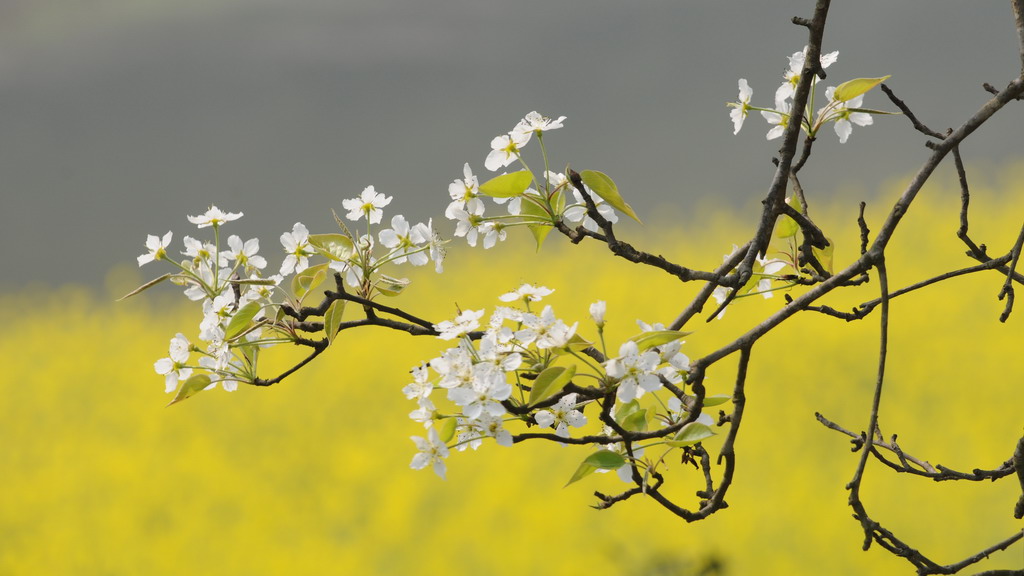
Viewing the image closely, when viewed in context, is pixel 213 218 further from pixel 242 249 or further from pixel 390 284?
pixel 390 284

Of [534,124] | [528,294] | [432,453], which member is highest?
[534,124]

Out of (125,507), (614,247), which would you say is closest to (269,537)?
(125,507)

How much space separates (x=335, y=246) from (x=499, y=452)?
1753 millimetres

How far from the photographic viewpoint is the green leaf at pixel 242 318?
54 cm

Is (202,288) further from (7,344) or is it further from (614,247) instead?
(7,344)

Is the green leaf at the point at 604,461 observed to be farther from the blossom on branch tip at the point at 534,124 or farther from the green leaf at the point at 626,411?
the blossom on branch tip at the point at 534,124

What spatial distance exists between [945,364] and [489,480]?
49.7 inches

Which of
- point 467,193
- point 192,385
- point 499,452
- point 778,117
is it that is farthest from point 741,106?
point 499,452

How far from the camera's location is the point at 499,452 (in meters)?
2.28

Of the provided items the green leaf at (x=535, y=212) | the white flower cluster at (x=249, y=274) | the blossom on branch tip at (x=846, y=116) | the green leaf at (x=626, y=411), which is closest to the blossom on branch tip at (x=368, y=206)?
the white flower cluster at (x=249, y=274)

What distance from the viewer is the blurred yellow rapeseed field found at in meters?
1.91

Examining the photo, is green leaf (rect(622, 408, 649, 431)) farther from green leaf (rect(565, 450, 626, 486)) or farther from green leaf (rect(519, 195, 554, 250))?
green leaf (rect(519, 195, 554, 250))

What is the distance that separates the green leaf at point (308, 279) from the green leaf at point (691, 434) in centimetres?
26

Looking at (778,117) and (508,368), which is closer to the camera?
(508,368)
